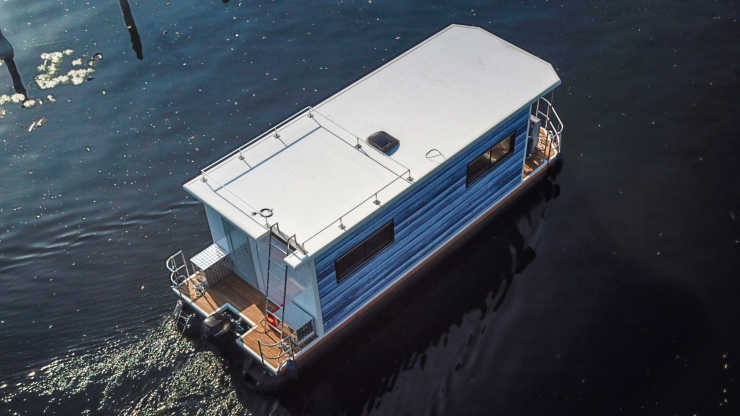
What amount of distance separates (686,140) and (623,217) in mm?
5837

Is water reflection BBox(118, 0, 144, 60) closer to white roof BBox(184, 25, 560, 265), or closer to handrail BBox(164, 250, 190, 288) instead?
handrail BBox(164, 250, 190, 288)

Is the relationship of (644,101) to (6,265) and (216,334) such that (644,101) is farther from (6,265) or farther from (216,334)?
(6,265)

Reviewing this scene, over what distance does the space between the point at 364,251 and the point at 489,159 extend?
6.22m

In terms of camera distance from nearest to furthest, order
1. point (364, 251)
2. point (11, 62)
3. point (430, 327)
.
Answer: point (364, 251) → point (430, 327) → point (11, 62)

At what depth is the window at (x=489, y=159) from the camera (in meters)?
30.3

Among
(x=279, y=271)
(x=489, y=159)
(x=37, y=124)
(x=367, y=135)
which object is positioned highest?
(x=367, y=135)

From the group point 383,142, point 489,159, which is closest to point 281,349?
point 383,142

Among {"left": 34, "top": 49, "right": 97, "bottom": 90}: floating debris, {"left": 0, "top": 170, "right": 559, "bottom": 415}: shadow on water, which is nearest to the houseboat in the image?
{"left": 0, "top": 170, "right": 559, "bottom": 415}: shadow on water

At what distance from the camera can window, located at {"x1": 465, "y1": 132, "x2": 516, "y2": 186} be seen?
30.3m

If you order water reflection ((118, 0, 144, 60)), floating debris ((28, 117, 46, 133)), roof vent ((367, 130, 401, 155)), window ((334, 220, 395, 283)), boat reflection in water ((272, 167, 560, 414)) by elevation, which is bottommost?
boat reflection in water ((272, 167, 560, 414))

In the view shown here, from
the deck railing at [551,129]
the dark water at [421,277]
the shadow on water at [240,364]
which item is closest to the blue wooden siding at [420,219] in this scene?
the shadow on water at [240,364]

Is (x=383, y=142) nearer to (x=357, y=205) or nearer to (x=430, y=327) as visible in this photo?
(x=357, y=205)

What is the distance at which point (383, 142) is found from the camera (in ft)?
94.4

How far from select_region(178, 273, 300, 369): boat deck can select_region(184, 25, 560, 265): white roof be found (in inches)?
153
